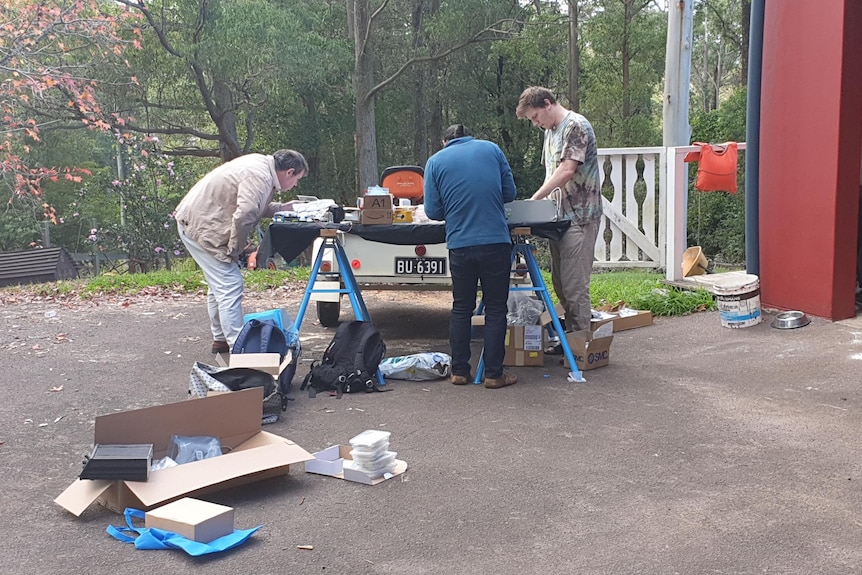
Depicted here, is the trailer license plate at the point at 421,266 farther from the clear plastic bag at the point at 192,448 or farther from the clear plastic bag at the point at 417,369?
the clear plastic bag at the point at 192,448

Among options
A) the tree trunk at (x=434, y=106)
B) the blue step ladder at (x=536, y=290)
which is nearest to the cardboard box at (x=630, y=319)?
the blue step ladder at (x=536, y=290)

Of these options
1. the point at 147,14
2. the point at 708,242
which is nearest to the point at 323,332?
the point at 708,242

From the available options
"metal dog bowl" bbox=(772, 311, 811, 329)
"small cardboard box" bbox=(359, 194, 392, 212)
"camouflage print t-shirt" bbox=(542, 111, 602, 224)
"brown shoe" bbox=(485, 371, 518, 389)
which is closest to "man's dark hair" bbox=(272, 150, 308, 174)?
"small cardboard box" bbox=(359, 194, 392, 212)

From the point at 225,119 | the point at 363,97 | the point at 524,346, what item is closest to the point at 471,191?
the point at 524,346

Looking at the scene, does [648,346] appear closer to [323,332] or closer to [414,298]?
[323,332]

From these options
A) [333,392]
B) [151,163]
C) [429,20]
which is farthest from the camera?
[429,20]

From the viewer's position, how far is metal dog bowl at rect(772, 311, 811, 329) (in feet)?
23.1

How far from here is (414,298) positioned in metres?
10.7

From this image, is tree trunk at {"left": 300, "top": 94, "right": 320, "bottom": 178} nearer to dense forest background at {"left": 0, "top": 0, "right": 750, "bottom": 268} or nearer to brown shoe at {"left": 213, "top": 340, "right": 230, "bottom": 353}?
dense forest background at {"left": 0, "top": 0, "right": 750, "bottom": 268}

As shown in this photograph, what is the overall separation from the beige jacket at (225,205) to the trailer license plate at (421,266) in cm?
162

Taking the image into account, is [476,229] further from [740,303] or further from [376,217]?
[740,303]

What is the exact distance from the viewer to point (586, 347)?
20.1 ft

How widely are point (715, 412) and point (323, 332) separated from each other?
4.29 metres

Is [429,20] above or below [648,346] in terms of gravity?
above
